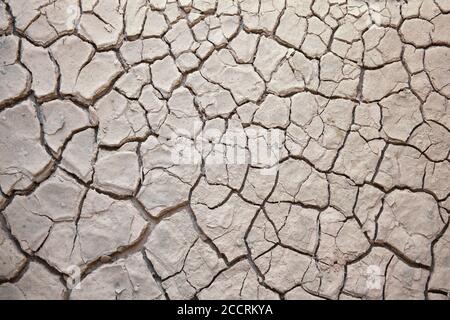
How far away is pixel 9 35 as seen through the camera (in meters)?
2.39

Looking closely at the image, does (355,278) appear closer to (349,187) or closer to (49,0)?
(349,187)

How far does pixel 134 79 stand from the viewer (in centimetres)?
237

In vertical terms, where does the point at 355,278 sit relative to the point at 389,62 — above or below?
below

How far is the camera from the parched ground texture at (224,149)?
6.66 ft

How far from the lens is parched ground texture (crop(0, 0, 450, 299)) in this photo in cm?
203

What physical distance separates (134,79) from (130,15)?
16.1 inches

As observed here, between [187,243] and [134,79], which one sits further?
[134,79]

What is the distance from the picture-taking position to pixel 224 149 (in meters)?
2.27

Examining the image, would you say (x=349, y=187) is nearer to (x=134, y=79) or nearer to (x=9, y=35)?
(x=134, y=79)
